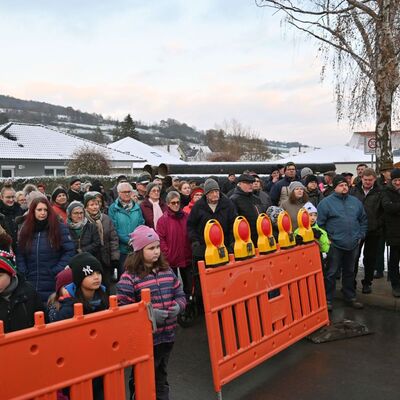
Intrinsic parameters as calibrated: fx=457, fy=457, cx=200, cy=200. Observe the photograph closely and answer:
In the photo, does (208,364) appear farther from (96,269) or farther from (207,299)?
(96,269)

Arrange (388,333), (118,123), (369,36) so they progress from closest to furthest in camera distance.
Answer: (388,333) → (369,36) → (118,123)

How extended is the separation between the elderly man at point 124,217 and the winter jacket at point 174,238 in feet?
2.42

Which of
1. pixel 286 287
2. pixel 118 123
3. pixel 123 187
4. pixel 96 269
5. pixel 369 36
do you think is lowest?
pixel 286 287

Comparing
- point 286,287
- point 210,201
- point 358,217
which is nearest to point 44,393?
point 286,287

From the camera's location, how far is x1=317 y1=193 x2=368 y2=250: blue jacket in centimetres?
631

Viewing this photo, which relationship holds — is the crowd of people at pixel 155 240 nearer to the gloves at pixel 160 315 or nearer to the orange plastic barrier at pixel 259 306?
the gloves at pixel 160 315

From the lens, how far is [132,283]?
3.53 meters

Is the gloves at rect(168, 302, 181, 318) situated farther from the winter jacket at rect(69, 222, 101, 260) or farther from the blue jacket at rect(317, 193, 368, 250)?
the blue jacket at rect(317, 193, 368, 250)

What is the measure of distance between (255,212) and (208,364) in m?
2.36

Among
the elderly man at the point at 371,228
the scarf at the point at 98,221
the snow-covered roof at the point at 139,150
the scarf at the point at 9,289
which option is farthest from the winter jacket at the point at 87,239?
the snow-covered roof at the point at 139,150

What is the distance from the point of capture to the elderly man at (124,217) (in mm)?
6661

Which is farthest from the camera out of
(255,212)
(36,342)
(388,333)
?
(255,212)

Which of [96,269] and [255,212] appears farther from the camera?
[255,212]

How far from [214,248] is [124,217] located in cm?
294
